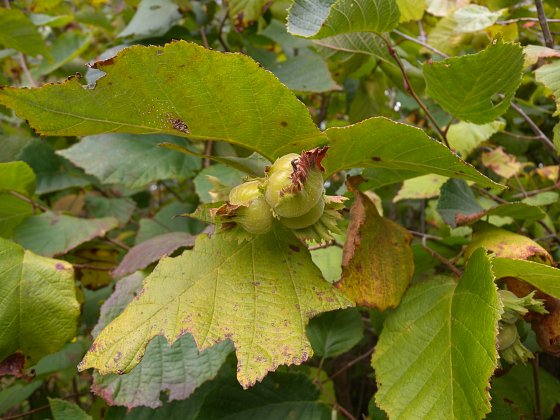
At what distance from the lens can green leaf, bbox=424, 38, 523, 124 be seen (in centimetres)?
85

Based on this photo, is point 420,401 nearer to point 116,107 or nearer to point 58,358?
point 116,107

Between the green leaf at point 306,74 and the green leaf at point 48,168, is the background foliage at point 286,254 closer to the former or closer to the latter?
the green leaf at point 306,74

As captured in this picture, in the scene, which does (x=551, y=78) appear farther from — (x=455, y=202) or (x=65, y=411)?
(x=65, y=411)

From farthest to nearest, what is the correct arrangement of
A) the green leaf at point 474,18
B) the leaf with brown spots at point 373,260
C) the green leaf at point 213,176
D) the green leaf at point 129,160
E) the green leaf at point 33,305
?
the green leaf at point 129,160 < the green leaf at point 213,176 < the green leaf at point 474,18 < the green leaf at point 33,305 < the leaf with brown spots at point 373,260

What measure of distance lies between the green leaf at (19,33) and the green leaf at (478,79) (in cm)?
151

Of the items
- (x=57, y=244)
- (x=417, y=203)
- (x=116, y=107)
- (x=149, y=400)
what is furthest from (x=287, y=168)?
(x=417, y=203)

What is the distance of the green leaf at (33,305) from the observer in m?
0.93

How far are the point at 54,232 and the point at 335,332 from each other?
853mm

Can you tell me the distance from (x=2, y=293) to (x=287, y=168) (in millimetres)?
657

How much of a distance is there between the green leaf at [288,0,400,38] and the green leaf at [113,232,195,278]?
465 mm

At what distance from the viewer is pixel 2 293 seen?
3.08 ft

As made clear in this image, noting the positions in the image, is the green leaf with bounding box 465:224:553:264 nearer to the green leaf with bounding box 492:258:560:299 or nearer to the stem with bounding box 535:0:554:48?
the green leaf with bounding box 492:258:560:299

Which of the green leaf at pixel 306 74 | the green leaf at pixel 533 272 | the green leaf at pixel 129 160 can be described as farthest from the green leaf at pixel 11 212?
the green leaf at pixel 533 272

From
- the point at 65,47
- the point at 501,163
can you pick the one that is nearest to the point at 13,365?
the point at 501,163
